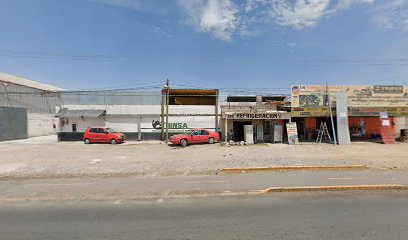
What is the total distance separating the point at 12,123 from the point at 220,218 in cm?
3111

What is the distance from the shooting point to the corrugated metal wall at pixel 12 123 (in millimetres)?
25312

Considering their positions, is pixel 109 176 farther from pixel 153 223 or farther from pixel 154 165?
pixel 153 223

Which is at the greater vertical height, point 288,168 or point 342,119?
point 342,119

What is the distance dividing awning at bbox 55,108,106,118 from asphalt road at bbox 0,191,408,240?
1919cm

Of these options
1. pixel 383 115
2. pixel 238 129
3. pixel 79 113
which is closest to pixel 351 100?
pixel 383 115

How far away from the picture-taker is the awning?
24.0 metres

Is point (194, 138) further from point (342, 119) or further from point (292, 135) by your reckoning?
point (342, 119)

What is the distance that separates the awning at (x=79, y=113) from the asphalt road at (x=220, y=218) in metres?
19.2

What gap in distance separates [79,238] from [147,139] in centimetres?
2107

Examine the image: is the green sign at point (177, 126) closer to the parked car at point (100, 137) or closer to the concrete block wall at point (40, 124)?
the parked car at point (100, 137)

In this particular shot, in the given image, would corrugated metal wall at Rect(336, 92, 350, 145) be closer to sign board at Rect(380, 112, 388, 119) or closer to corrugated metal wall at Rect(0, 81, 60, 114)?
sign board at Rect(380, 112, 388, 119)

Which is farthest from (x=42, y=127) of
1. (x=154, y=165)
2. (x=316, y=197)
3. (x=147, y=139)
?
(x=316, y=197)

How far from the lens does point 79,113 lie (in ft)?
79.9

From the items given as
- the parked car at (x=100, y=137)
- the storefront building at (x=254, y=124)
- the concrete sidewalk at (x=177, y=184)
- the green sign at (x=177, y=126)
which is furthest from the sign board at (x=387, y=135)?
the parked car at (x=100, y=137)
